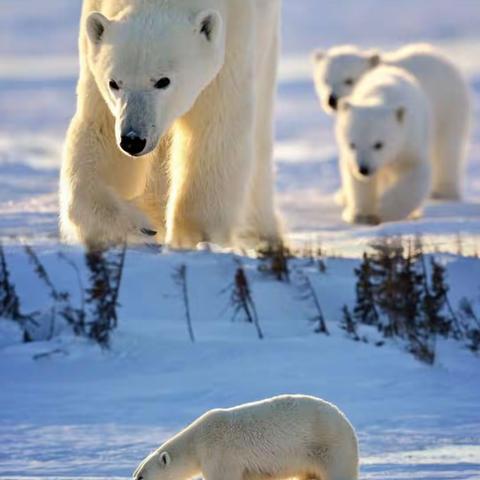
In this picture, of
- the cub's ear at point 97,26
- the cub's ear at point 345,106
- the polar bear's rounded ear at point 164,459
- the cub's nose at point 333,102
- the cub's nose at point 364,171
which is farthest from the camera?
the cub's nose at point 333,102

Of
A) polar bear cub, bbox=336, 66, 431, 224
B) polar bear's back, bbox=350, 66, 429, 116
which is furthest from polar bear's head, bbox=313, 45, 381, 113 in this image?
polar bear cub, bbox=336, 66, 431, 224

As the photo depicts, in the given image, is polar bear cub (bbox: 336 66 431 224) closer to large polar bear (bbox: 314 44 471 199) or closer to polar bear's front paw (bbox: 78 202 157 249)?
large polar bear (bbox: 314 44 471 199)

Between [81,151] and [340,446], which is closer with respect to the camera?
[340,446]

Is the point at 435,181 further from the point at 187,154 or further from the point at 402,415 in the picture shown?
the point at 187,154

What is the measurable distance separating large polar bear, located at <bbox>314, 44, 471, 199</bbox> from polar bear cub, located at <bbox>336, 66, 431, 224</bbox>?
404mm

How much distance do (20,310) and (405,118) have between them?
8.93 ft

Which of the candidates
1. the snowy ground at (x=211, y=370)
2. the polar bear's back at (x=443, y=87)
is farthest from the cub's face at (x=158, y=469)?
the polar bear's back at (x=443, y=87)

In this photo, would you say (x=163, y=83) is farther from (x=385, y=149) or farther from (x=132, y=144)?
(x=385, y=149)

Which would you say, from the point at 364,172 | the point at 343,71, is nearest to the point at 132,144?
the point at 364,172

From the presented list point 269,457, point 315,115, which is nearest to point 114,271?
point 269,457

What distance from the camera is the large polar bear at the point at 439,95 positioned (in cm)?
961

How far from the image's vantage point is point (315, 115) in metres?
14.2

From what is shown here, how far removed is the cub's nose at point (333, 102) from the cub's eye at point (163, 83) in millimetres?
5233

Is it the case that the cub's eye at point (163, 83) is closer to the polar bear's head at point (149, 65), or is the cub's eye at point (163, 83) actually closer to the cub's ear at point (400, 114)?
the polar bear's head at point (149, 65)
